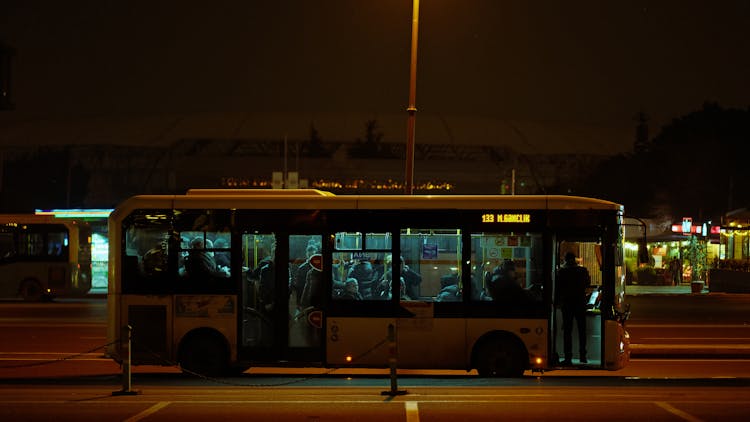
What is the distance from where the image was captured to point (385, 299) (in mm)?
14180

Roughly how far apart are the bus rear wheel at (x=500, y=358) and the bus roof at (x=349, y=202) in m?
2.03

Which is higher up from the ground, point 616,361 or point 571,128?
point 571,128

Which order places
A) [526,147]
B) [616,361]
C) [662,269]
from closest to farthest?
[616,361]
[662,269]
[526,147]

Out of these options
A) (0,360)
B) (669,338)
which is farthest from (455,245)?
(669,338)

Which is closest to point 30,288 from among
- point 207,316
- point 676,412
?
point 207,316

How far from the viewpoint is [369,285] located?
46.6 feet

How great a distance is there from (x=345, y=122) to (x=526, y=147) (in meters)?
21.1

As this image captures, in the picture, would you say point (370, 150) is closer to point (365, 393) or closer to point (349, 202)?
point (349, 202)

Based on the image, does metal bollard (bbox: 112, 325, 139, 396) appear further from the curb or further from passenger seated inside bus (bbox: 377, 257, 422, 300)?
the curb

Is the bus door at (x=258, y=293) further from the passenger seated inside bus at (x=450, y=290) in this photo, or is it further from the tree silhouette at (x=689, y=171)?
the tree silhouette at (x=689, y=171)

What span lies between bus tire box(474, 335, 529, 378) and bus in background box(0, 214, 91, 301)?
24.4m

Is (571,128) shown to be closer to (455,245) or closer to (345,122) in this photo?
(345,122)

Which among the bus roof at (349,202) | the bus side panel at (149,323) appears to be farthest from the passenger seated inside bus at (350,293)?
the bus side panel at (149,323)

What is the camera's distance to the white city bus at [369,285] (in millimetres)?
14070
